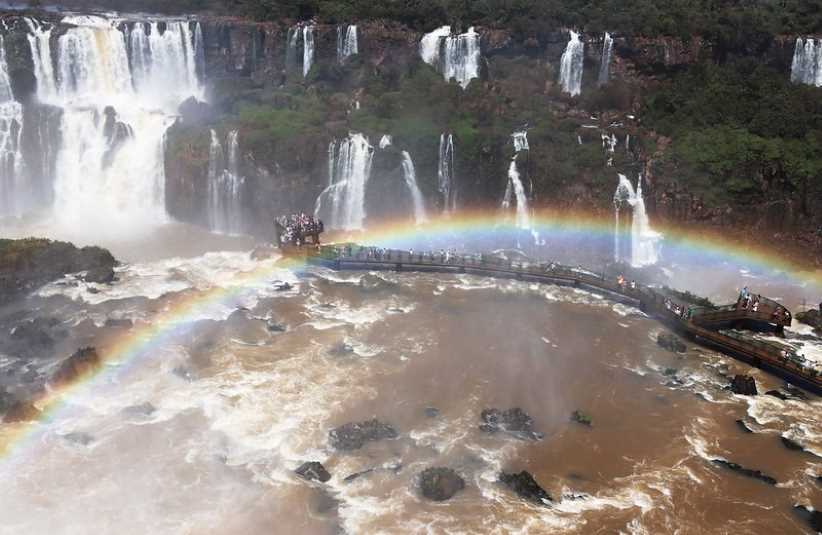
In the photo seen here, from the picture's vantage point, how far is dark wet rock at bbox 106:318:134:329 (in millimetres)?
34938

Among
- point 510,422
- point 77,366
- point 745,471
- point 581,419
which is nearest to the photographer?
point 745,471

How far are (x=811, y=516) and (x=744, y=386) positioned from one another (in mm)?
8183

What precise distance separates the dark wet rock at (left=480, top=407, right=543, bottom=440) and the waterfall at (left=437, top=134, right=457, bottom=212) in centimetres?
2558

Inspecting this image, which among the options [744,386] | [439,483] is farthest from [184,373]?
[744,386]

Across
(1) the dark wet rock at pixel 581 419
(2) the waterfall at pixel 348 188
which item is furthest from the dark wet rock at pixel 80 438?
(2) the waterfall at pixel 348 188

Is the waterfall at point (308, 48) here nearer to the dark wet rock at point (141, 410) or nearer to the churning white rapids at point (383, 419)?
the churning white rapids at point (383, 419)

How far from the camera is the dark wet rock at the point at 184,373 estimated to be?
3050 centimetres

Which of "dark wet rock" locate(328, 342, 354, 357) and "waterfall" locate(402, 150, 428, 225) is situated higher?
"waterfall" locate(402, 150, 428, 225)

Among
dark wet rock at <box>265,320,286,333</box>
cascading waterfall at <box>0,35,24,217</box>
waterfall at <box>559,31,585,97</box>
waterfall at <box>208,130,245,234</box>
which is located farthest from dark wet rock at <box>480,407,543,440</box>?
cascading waterfall at <box>0,35,24,217</box>

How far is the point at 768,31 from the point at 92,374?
57188 mm

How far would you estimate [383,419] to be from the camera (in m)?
28.2

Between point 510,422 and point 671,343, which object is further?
point 671,343

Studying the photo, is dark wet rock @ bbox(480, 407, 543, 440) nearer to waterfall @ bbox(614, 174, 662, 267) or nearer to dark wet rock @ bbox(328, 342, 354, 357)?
dark wet rock @ bbox(328, 342, 354, 357)

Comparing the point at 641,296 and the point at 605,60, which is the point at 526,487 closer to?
the point at 641,296
